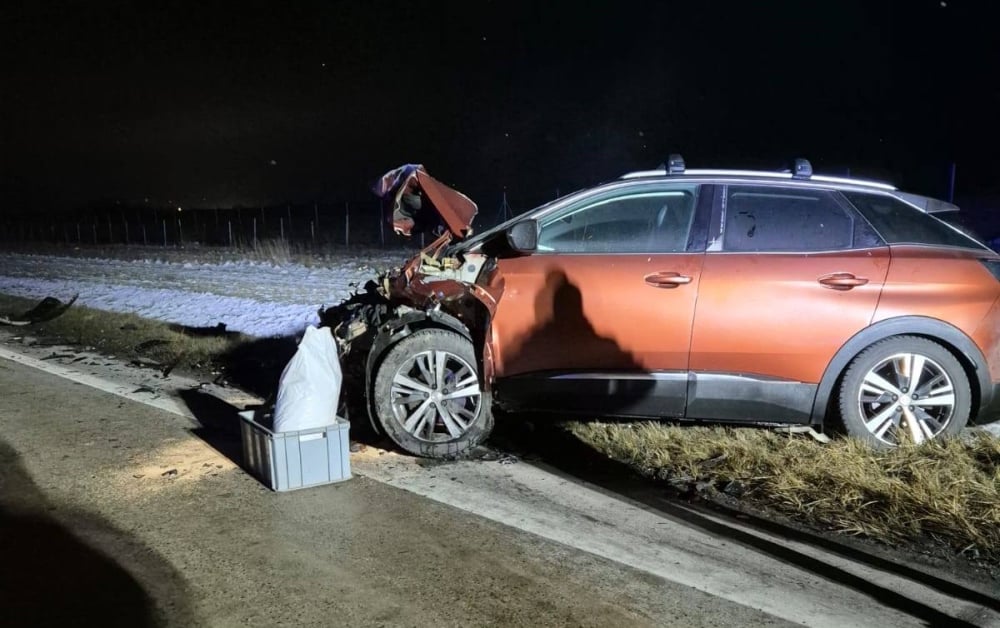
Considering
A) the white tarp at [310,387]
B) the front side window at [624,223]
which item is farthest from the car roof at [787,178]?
the white tarp at [310,387]

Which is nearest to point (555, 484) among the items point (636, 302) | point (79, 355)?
point (636, 302)

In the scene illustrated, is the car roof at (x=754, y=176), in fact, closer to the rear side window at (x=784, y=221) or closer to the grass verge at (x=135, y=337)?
the rear side window at (x=784, y=221)

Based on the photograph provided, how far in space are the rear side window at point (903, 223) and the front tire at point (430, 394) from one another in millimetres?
2759

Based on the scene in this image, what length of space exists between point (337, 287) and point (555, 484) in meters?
9.24

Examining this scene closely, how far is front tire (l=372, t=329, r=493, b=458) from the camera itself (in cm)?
495

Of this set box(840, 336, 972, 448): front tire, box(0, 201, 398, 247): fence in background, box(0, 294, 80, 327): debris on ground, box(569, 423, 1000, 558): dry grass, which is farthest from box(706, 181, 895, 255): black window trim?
box(0, 201, 398, 247): fence in background

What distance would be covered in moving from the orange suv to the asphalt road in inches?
40.5

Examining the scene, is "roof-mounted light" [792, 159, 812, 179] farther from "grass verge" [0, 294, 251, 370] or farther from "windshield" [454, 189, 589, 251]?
"grass verge" [0, 294, 251, 370]

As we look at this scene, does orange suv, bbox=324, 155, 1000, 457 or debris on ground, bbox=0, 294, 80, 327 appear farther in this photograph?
debris on ground, bbox=0, 294, 80, 327

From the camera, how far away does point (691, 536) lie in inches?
151

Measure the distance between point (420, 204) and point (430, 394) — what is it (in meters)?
1.47

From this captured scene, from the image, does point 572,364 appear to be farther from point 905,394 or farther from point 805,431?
point 905,394

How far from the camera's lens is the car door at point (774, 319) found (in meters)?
4.64

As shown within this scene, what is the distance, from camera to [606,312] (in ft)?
15.6
